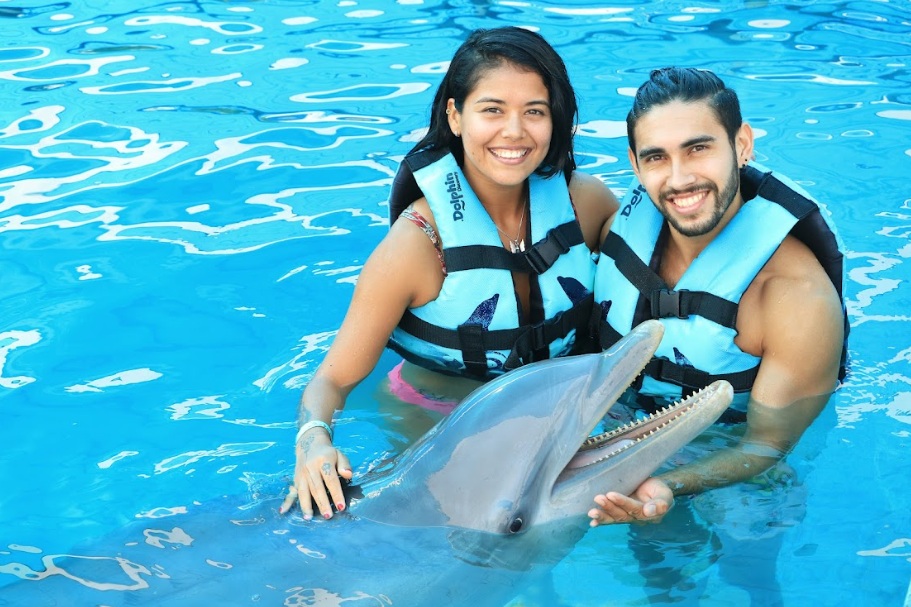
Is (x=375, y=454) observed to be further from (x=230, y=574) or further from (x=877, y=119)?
(x=877, y=119)

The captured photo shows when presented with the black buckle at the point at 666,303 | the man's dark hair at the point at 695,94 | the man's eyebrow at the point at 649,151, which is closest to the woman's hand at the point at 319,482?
the black buckle at the point at 666,303

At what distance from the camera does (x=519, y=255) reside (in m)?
5.59

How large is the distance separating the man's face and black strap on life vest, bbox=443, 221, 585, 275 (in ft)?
2.39

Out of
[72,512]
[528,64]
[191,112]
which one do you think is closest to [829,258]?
[528,64]

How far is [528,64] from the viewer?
507 centimetres

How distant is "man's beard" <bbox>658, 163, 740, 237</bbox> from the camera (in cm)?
486

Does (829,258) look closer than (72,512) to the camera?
Yes

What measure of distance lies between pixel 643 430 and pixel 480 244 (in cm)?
155

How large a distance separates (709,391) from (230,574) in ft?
6.15

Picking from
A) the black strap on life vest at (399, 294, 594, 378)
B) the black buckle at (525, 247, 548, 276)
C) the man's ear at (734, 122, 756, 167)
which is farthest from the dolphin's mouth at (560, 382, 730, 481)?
the black buckle at (525, 247, 548, 276)

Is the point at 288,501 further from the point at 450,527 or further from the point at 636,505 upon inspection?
the point at 636,505

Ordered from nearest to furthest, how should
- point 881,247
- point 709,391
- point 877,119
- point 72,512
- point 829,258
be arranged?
point 709,391 < point 829,258 < point 72,512 < point 881,247 < point 877,119

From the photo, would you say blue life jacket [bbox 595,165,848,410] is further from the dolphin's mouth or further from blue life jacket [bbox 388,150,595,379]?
the dolphin's mouth

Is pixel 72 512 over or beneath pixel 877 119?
beneath
